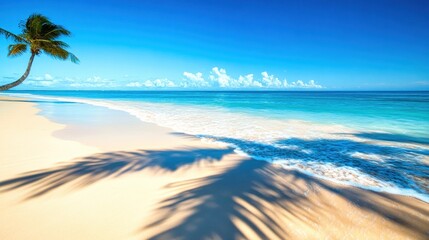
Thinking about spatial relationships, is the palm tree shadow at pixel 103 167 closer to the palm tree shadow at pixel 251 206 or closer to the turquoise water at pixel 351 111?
the palm tree shadow at pixel 251 206

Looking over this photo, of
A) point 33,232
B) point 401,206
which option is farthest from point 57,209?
point 401,206

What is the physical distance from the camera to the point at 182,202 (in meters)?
3.43

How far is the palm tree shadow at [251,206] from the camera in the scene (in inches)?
110

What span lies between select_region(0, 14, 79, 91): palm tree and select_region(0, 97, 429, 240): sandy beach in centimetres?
956

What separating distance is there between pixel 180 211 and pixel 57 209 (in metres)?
1.93

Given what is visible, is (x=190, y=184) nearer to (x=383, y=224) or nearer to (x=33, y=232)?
(x=33, y=232)

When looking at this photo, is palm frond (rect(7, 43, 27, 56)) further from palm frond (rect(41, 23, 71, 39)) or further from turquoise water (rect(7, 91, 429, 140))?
turquoise water (rect(7, 91, 429, 140))

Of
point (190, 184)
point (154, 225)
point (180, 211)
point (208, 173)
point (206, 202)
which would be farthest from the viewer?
point (208, 173)

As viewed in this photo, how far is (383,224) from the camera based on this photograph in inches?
120

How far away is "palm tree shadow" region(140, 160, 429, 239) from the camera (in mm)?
2787

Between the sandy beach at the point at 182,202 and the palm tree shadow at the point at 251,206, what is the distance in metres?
0.02

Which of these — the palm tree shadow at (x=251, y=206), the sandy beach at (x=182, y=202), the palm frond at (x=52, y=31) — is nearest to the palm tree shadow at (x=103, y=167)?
the sandy beach at (x=182, y=202)

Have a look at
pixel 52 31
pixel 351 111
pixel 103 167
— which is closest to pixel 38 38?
pixel 52 31

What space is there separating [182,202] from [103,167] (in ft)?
8.58
